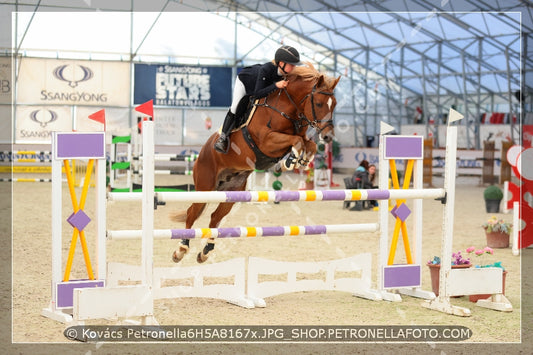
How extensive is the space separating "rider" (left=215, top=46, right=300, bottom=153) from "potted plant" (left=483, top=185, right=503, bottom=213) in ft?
23.2

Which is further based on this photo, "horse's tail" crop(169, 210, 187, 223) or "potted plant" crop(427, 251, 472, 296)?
"horse's tail" crop(169, 210, 187, 223)

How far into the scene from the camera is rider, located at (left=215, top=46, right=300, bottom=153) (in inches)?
Result: 158

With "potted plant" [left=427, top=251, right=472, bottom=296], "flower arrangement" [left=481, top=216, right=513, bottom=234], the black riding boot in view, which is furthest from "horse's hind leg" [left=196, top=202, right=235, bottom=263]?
"flower arrangement" [left=481, top=216, right=513, bottom=234]

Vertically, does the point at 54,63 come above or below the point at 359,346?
above

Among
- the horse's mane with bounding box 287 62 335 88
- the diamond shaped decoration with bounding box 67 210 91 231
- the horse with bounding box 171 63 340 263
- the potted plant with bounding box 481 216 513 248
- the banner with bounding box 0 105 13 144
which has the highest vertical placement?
the banner with bounding box 0 105 13 144

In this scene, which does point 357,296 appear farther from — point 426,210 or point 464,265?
point 426,210

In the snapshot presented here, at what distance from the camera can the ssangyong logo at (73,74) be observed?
72.4 feet

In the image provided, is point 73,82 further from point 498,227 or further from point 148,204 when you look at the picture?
point 148,204

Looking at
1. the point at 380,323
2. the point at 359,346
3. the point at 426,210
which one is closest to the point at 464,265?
the point at 380,323

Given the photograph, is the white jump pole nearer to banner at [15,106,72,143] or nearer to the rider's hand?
the rider's hand

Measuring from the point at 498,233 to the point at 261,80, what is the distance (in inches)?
152

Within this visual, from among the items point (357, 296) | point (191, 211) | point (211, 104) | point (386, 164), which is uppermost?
point (211, 104)

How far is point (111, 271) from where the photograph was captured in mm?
3857

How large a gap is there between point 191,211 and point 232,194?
1167 millimetres
